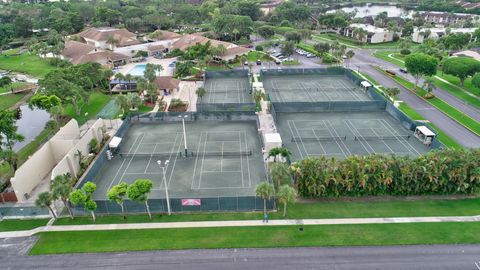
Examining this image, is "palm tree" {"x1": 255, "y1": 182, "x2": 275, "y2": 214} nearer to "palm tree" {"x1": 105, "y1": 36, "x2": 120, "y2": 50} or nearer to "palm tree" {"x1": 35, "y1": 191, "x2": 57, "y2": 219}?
"palm tree" {"x1": 35, "y1": 191, "x2": 57, "y2": 219}

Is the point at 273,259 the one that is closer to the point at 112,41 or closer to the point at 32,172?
the point at 32,172

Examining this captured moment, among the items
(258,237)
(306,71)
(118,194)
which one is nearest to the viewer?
(258,237)

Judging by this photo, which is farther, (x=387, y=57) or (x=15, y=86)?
(x=387, y=57)

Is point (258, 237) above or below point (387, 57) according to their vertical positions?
below

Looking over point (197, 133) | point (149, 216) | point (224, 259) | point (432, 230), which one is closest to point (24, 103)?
point (197, 133)

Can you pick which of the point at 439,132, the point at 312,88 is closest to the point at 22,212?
the point at 312,88

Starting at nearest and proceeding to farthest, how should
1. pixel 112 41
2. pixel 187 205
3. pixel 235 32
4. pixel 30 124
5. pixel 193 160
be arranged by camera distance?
pixel 187 205 → pixel 193 160 → pixel 30 124 → pixel 112 41 → pixel 235 32

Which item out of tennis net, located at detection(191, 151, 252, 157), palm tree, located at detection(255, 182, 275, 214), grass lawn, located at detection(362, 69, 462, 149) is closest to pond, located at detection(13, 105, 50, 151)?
tennis net, located at detection(191, 151, 252, 157)
